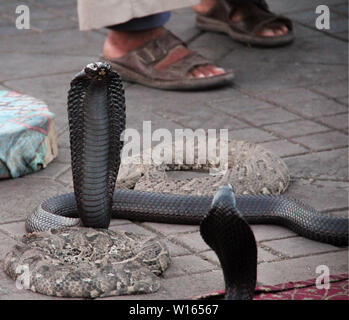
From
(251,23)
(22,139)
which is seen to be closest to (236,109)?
(251,23)

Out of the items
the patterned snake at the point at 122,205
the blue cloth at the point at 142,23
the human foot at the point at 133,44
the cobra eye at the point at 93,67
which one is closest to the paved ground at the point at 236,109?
the patterned snake at the point at 122,205

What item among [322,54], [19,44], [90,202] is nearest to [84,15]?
[19,44]

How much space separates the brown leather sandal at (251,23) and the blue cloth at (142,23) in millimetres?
889

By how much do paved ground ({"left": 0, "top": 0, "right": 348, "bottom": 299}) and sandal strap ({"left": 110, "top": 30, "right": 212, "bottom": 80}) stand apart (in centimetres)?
14

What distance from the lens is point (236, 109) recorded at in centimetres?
539

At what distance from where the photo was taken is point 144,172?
14.6ft

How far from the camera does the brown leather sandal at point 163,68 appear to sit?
18.7 feet

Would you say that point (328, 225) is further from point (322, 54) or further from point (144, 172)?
point (322, 54)

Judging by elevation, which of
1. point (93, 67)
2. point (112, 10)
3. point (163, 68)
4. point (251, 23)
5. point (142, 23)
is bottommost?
point (163, 68)

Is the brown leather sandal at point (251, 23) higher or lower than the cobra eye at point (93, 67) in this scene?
lower

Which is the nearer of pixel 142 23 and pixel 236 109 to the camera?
pixel 236 109

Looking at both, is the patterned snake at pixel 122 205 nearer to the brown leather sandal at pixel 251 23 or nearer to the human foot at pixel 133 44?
the human foot at pixel 133 44

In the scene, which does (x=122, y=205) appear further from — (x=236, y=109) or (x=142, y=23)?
(x=142, y=23)

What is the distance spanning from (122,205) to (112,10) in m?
1.82
